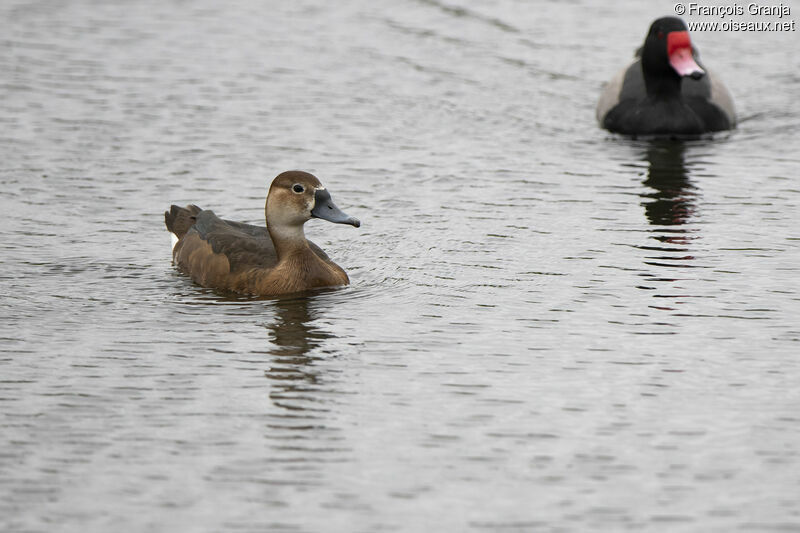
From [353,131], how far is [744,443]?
10.1m

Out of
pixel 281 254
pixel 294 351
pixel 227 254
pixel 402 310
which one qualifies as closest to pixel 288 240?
pixel 281 254

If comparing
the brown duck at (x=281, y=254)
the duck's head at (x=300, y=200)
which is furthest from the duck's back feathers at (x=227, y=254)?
the duck's head at (x=300, y=200)

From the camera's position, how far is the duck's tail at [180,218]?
1274cm

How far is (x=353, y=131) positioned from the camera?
17516 mm

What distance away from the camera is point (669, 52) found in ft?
A: 58.6

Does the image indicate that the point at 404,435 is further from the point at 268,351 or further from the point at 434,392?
the point at 268,351

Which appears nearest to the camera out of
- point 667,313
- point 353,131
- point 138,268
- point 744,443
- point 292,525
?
point 292,525

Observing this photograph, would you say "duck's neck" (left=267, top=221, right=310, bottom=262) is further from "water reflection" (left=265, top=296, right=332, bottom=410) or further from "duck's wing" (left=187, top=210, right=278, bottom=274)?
"water reflection" (left=265, top=296, right=332, bottom=410)

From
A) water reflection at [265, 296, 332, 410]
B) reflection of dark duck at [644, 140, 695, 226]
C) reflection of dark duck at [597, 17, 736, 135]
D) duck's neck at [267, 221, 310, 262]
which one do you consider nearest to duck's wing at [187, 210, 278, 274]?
duck's neck at [267, 221, 310, 262]

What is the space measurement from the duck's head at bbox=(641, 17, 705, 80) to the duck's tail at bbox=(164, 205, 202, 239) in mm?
7495

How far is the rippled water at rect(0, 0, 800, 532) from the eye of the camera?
7.61 meters

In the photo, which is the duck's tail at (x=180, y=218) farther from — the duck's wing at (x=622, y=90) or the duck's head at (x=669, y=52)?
the duck's head at (x=669, y=52)

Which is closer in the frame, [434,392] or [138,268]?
[434,392]

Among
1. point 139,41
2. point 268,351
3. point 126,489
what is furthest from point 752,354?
point 139,41
